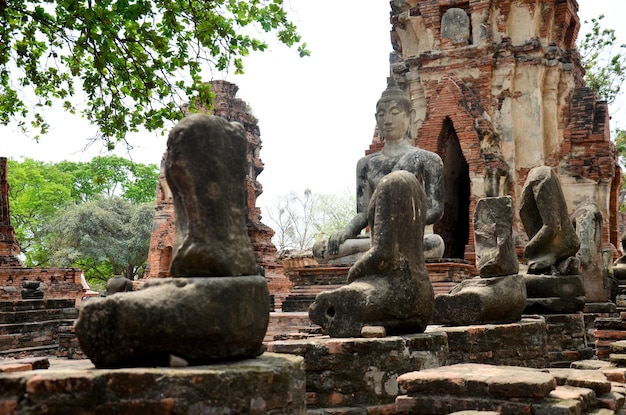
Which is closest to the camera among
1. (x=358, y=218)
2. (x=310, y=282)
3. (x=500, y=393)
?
(x=500, y=393)

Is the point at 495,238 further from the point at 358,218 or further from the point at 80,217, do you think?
the point at 80,217

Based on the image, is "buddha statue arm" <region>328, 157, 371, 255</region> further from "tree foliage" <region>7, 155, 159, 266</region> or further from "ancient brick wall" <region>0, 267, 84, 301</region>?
"tree foliage" <region>7, 155, 159, 266</region>

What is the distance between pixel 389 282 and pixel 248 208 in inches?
801

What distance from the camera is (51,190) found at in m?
38.5

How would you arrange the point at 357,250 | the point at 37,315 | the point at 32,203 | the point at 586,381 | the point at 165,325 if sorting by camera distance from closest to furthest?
the point at 165,325
the point at 586,381
the point at 357,250
the point at 37,315
the point at 32,203

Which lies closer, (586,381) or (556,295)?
(586,381)

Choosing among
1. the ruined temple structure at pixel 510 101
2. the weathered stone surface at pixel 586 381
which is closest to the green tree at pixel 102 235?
the ruined temple structure at pixel 510 101

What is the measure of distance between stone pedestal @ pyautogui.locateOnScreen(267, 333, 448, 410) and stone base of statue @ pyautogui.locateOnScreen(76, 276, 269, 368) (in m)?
1.20

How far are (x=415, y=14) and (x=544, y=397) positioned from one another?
48.9 ft

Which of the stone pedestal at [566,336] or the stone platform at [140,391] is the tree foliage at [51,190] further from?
the stone platform at [140,391]

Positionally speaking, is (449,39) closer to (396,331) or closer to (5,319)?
(5,319)

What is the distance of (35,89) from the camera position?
1016 centimetres

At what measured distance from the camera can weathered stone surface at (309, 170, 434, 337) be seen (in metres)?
4.64

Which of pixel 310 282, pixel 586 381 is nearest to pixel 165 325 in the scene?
pixel 586 381
